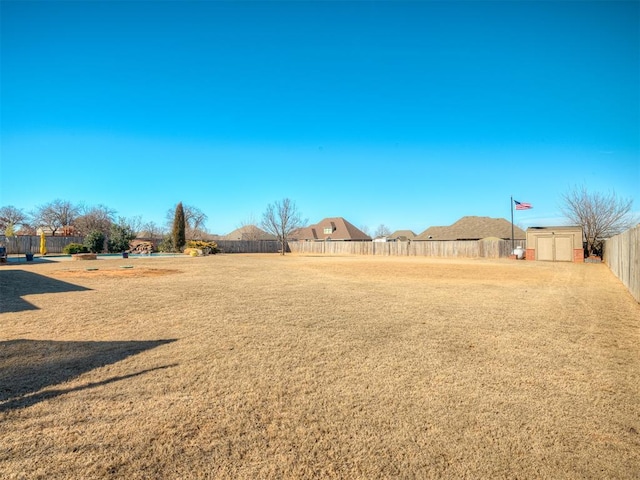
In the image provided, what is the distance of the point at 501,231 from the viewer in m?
50.9

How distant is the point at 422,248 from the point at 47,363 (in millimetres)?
39021

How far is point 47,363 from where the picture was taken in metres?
4.10

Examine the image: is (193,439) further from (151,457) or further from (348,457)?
(348,457)

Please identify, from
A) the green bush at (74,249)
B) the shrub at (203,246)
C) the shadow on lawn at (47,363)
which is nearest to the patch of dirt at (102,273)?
the shadow on lawn at (47,363)

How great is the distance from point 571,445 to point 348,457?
166 cm

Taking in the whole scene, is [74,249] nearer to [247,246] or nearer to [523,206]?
[247,246]

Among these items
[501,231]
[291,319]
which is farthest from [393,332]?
[501,231]

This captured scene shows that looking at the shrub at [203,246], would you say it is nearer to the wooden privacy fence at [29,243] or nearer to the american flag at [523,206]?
the wooden privacy fence at [29,243]

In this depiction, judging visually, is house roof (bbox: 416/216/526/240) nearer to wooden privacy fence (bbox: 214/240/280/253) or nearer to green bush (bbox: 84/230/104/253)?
wooden privacy fence (bbox: 214/240/280/253)

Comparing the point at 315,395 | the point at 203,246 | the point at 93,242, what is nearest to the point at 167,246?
the point at 203,246

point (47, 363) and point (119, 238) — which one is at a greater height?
point (119, 238)

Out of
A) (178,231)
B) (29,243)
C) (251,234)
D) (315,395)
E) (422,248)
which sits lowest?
(315,395)

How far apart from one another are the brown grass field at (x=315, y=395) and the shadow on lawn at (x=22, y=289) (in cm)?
36

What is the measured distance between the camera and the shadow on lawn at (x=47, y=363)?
3.31 m
